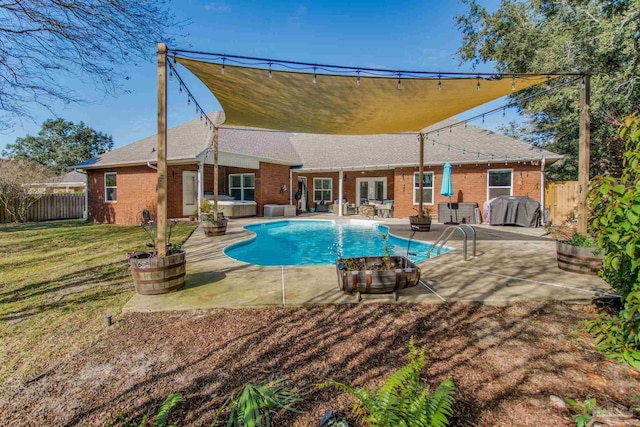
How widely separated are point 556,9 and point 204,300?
1814 centimetres

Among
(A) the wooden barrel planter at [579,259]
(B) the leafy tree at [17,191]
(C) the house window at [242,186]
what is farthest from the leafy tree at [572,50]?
(B) the leafy tree at [17,191]

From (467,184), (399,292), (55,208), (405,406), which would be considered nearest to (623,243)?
(405,406)

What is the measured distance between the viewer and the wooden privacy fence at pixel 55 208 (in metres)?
14.7

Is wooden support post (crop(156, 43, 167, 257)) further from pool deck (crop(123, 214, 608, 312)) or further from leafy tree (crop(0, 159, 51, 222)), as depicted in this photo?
leafy tree (crop(0, 159, 51, 222))

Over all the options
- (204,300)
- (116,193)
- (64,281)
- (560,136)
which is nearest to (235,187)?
(116,193)

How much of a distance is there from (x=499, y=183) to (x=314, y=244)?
943 cm

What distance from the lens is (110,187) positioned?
14.5m

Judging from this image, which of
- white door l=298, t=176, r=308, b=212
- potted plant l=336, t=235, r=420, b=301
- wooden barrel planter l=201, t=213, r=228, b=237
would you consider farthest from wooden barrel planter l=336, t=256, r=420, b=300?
white door l=298, t=176, r=308, b=212

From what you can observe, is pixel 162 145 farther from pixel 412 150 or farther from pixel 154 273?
pixel 412 150

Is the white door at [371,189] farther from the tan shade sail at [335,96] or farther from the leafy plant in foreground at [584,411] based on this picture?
the leafy plant in foreground at [584,411]

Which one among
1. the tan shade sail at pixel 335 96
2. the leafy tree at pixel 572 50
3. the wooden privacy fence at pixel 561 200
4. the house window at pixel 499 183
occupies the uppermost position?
the leafy tree at pixel 572 50

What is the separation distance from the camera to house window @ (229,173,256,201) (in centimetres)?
1634

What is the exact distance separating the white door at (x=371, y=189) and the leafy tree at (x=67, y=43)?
46.1ft

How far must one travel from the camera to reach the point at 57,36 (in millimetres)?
5230
